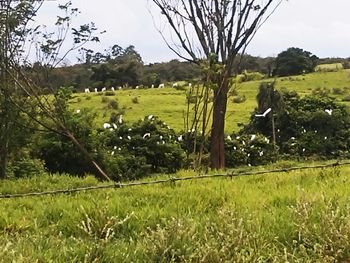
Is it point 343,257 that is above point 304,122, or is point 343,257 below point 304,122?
above

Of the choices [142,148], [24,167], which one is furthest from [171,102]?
[24,167]

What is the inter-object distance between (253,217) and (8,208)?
2.38 metres

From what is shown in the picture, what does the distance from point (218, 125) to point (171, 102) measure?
20.0 meters

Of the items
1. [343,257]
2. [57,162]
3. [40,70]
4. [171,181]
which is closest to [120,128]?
[57,162]

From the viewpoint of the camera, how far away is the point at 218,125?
39.5 ft

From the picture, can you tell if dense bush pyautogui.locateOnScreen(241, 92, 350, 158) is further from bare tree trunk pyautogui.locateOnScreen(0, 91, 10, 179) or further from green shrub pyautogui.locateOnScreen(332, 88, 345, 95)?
green shrub pyautogui.locateOnScreen(332, 88, 345, 95)

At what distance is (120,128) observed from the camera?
60.2 ft

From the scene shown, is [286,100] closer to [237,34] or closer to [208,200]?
[237,34]

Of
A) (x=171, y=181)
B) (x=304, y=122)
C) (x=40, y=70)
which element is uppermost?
(x=40, y=70)

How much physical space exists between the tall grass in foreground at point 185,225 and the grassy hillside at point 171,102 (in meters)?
17.8

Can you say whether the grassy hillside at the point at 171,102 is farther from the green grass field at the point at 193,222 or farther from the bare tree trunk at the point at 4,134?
the green grass field at the point at 193,222

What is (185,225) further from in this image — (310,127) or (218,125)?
(310,127)

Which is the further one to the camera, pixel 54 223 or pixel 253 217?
pixel 54 223

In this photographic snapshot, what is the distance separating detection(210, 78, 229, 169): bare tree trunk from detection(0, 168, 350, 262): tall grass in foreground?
554 centimetres
